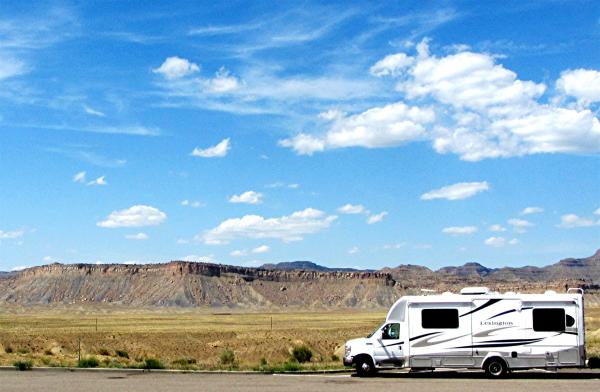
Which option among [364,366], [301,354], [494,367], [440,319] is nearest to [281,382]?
[364,366]

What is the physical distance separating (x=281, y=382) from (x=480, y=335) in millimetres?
6357

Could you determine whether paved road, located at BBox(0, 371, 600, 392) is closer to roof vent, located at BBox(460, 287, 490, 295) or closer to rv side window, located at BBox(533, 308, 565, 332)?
rv side window, located at BBox(533, 308, 565, 332)

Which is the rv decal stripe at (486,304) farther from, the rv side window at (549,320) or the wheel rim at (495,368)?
the wheel rim at (495,368)

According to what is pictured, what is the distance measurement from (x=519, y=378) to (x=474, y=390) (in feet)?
13.8

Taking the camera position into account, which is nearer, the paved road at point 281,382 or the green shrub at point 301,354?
the paved road at point 281,382

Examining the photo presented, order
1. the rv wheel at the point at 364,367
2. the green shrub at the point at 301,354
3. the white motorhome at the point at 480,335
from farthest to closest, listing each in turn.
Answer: the green shrub at the point at 301,354 → the rv wheel at the point at 364,367 → the white motorhome at the point at 480,335

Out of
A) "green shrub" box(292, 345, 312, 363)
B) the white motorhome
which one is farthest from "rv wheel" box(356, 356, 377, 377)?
"green shrub" box(292, 345, 312, 363)

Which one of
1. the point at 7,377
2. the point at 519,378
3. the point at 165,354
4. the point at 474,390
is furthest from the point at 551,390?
the point at 165,354

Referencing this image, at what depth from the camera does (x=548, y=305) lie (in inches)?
964

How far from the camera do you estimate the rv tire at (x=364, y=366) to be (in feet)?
81.5

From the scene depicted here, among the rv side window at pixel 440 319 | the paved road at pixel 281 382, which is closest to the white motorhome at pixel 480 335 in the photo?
the rv side window at pixel 440 319

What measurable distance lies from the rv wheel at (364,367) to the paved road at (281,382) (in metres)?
0.39

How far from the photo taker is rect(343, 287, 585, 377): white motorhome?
79.1 ft

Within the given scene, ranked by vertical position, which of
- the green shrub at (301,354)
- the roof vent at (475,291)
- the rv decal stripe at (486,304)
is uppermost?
the roof vent at (475,291)
